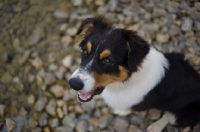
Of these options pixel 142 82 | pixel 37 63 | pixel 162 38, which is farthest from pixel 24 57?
pixel 162 38

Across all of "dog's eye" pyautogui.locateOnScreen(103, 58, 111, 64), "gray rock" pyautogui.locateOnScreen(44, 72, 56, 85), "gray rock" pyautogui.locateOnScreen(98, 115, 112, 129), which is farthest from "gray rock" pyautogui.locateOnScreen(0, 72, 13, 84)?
"dog's eye" pyautogui.locateOnScreen(103, 58, 111, 64)

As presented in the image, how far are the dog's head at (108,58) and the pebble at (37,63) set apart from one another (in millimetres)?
1802

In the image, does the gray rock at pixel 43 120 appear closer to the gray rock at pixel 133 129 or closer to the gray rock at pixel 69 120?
the gray rock at pixel 69 120

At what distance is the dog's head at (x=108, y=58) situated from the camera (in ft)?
9.23

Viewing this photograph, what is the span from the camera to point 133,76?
10.5 ft

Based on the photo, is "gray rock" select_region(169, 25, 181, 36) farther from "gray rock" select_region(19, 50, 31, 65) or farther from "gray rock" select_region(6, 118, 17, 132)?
"gray rock" select_region(6, 118, 17, 132)

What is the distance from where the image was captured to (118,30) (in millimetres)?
3010

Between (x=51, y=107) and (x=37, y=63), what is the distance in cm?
92

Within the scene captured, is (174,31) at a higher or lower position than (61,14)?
lower

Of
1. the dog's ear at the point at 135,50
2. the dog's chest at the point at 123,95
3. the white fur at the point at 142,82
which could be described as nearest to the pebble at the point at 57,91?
the dog's chest at the point at 123,95

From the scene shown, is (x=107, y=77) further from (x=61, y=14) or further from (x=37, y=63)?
(x=61, y=14)

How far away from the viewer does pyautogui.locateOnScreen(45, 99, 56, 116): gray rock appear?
13.7 ft

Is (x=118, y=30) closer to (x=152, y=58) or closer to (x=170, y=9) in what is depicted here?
(x=152, y=58)

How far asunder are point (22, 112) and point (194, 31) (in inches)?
140
